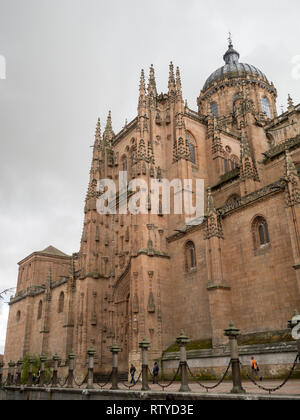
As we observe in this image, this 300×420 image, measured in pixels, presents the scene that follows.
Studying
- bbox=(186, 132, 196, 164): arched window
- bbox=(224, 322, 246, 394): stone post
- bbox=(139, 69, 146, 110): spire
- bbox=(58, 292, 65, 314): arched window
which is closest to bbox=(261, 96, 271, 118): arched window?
bbox=(186, 132, 196, 164): arched window

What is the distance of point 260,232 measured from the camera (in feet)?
73.2

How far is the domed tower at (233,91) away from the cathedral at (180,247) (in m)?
1.80

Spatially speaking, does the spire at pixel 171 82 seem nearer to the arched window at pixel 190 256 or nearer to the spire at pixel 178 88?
the spire at pixel 178 88

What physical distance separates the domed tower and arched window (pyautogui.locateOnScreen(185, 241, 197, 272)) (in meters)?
25.2

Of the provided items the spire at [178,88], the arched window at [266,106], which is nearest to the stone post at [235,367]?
the spire at [178,88]

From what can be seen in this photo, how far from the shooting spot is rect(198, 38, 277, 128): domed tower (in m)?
49.2

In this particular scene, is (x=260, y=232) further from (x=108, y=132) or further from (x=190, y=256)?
(x=108, y=132)

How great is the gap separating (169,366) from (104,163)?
2189cm

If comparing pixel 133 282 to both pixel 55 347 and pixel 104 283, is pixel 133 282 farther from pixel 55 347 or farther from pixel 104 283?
pixel 55 347

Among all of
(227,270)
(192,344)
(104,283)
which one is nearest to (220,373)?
(192,344)

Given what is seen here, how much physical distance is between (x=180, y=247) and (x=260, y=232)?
7.38 meters

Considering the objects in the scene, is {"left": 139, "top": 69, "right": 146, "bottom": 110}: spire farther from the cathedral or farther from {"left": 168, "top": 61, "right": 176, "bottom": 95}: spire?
{"left": 168, "top": 61, "right": 176, "bottom": 95}: spire

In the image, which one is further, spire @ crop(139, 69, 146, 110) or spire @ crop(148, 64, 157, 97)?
spire @ crop(148, 64, 157, 97)
